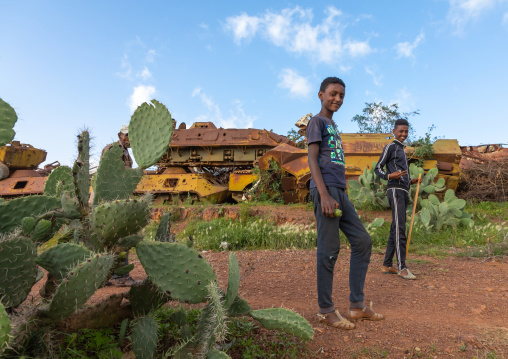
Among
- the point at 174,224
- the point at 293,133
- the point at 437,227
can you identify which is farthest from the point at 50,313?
the point at 293,133

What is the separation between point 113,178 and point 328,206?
59.1 inches

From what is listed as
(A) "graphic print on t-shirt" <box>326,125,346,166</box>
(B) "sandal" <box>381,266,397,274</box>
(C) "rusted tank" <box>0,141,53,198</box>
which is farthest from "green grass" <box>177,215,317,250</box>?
(C) "rusted tank" <box>0,141,53,198</box>

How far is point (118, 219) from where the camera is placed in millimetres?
2039

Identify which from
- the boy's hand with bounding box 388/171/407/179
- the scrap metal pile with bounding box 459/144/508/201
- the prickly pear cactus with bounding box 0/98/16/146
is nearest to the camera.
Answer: the prickly pear cactus with bounding box 0/98/16/146

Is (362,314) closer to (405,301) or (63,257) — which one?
(405,301)

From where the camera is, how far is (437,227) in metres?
7.32

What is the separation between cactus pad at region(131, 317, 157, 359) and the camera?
2080 millimetres

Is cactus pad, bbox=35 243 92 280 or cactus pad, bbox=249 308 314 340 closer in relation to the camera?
cactus pad, bbox=35 243 92 280

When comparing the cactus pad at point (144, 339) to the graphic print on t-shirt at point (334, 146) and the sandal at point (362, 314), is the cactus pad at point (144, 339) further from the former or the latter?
the graphic print on t-shirt at point (334, 146)

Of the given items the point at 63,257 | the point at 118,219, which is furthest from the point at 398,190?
the point at 63,257

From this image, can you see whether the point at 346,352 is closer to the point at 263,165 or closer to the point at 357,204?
the point at 357,204

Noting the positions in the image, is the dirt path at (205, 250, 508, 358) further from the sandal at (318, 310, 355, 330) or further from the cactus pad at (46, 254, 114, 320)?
the cactus pad at (46, 254, 114, 320)

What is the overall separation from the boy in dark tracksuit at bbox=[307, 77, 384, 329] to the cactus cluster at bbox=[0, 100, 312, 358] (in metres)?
0.68

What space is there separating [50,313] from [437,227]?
7.13 meters
